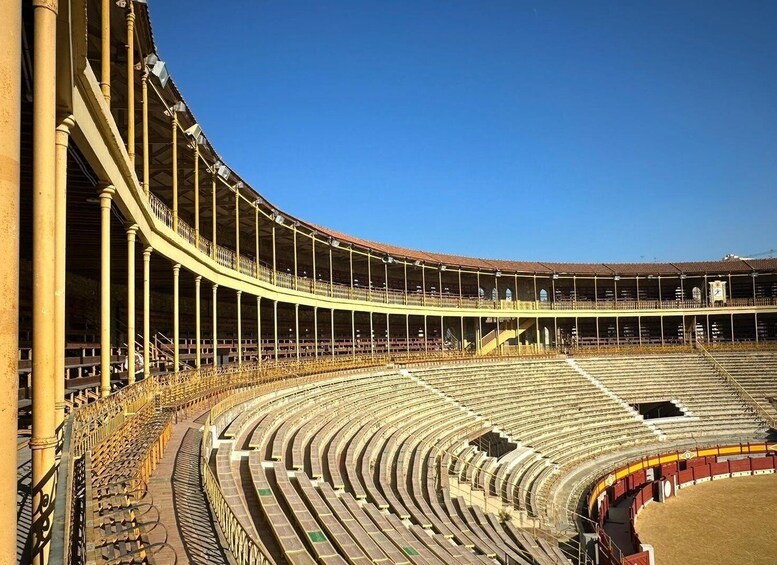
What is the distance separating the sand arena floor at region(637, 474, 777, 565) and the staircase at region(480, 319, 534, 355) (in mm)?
20318

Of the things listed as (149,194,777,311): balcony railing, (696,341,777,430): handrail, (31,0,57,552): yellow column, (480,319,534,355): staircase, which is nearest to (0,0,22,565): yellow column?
(31,0,57,552): yellow column

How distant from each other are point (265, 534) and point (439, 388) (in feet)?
67.6

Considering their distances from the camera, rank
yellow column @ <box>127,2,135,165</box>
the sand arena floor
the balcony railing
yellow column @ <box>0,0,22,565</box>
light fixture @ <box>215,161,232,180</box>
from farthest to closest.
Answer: the balcony railing, light fixture @ <box>215,161,232,180</box>, the sand arena floor, yellow column @ <box>127,2,135,165</box>, yellow column @ <box>0,0,22,565</box>

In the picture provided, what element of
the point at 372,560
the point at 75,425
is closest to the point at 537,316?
the point at 372,560

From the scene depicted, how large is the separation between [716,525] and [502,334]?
26017mm

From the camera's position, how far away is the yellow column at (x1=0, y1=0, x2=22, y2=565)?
10.6ft

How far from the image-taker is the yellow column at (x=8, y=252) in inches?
128

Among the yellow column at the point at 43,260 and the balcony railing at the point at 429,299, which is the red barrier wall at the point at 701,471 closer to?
the balcony railing at the point at 429,299

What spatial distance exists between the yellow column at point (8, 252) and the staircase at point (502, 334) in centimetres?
4144

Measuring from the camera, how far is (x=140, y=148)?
2003 cm

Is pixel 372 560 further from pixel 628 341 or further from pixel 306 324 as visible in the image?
pixel 628 341

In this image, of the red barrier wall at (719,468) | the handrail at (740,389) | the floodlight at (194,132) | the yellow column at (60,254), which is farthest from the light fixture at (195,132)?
the handrail at (740,389)

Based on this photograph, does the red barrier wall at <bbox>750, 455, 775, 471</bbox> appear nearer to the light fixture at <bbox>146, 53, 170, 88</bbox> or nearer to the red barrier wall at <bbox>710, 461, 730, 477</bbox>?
the red barrier wall at <bbox>710, 461, 730, 477</bbox>

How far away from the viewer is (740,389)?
35000 millimetres
